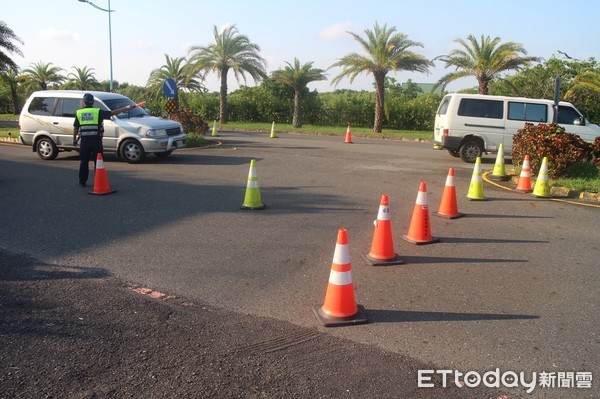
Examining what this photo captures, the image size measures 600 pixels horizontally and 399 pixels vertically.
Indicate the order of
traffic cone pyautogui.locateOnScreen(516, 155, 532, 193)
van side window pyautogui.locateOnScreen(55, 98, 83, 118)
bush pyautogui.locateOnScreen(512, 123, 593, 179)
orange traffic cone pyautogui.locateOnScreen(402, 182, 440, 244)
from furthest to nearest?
van side window pyautogui.locateOnScreen(55, 98, 83, 118)
bush pyautogui.locateOnScreen(512, 123, 593, 179)
traffic cone pyautogui.locateOnScreen(516, 155, 532, 193)
orange traffic cone pyautogui.locateOnScreen(402, 182, 440, 244)

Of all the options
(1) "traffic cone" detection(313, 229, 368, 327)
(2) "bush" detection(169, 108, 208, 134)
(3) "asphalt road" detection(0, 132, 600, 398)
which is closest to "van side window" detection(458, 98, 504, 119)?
(3) "asphalt road" detection(0, 132, 600, 398)

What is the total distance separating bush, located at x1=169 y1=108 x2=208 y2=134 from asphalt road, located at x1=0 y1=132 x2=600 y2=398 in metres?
9.17

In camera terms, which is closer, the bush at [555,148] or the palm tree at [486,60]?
the bush at [555,148]

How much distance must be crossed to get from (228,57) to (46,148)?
21.8 m

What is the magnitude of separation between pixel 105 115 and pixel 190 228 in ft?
16.6

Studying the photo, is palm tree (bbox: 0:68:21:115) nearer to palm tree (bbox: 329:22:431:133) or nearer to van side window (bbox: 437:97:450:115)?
palm tree (bbox: 329:22:431:133)

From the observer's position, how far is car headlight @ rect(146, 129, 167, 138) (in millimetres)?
13586

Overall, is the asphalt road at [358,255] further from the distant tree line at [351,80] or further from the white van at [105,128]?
the distant tree line at [351,80]

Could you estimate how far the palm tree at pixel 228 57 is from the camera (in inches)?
1341

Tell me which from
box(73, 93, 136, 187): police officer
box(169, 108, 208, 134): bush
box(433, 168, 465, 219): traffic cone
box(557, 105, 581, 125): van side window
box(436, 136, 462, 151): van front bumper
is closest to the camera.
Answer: box(433, 168, 465, 219): traffic cone

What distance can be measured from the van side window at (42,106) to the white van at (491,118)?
11.8 meters

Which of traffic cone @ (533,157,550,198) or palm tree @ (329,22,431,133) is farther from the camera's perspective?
palm tree @ (329,22,431,133)

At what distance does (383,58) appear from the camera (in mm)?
29500

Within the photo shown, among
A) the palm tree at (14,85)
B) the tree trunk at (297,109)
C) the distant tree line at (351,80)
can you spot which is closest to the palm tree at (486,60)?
the distant tree line at (351,80)
